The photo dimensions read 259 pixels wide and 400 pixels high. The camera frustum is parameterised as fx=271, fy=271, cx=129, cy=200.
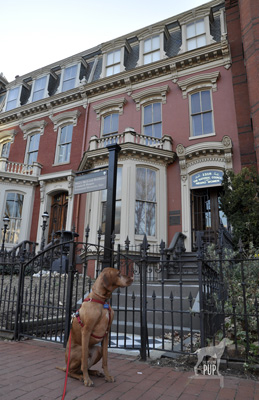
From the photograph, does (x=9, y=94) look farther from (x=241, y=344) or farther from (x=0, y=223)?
(x=241, y=344)

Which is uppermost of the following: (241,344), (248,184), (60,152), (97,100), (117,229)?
(97,100)

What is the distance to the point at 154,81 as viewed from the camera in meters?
14.5

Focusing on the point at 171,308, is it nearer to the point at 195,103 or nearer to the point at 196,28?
the point at 195,103

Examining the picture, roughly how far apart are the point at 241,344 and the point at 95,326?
2.18 m

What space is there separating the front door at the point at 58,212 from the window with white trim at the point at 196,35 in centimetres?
1054

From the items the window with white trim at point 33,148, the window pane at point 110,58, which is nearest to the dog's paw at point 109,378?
the window with white trim at point 33,148

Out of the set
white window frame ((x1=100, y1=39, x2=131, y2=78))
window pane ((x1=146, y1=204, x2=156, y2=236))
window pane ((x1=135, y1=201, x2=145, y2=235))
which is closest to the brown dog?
window pane ((x1=135, y1=201, x2=145, y2=235))

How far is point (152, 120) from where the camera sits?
46.2 feet

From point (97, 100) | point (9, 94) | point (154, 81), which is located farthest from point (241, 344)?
point (9, 94)

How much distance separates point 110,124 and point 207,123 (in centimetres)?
529

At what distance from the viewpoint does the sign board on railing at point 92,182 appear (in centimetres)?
588

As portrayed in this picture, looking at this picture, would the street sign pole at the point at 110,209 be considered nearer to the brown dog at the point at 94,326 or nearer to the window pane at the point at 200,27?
the brown dog at the point at 94,326

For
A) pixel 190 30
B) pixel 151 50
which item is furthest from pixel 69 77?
pixel 190 30

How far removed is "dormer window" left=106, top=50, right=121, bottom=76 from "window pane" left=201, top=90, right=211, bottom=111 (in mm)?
5532
